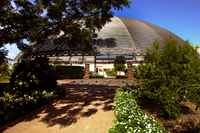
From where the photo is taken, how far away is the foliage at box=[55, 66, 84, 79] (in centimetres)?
2206

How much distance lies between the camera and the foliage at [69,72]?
22.1 meters

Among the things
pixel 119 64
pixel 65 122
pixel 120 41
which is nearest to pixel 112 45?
pixel 120 41

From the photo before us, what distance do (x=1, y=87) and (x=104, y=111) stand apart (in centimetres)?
699

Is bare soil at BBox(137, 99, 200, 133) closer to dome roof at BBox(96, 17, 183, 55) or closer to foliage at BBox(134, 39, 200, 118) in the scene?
foliage at BBox(134, 39, 200, 118)

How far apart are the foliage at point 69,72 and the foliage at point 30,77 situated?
14.9 meters

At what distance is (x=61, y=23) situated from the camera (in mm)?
9406

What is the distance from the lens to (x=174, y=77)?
4238 millimetres

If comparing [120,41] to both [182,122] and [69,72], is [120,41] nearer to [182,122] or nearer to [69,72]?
[69,72]

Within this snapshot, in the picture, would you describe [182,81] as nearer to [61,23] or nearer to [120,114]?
[120,114]

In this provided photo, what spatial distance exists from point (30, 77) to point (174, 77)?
690 cm

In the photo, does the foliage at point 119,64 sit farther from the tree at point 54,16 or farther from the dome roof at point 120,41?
the tree at point 54,16

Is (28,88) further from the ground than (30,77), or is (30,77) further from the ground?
(30,77)

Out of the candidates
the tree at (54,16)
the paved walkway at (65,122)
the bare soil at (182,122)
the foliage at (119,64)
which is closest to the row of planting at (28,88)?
the paved walkway at (65,122)

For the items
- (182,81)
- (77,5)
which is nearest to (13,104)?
(182,81)
